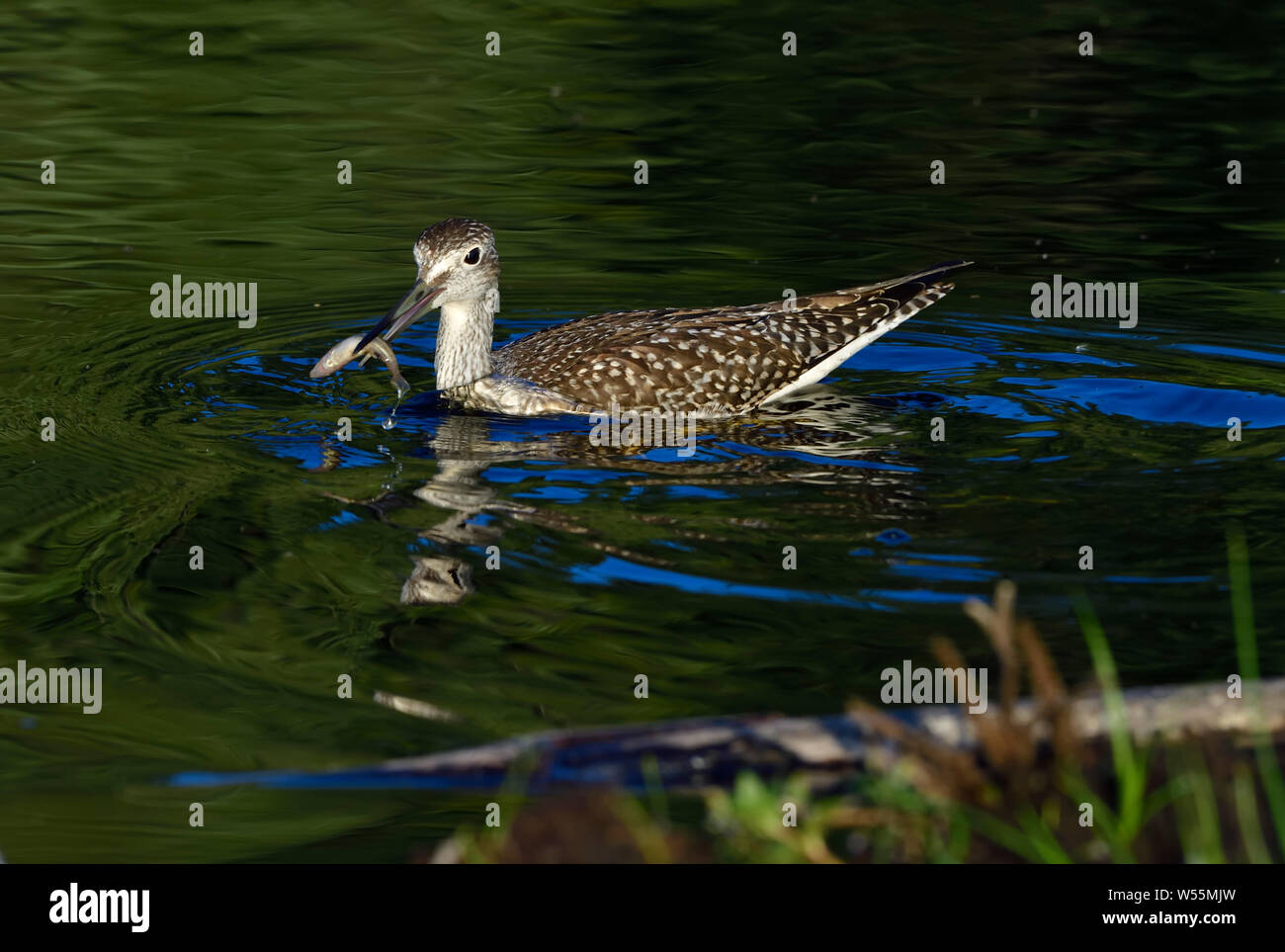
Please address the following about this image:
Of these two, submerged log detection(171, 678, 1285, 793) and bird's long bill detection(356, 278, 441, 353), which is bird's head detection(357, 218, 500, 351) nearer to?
bird's long bill detection(356, 278, 441, 353)

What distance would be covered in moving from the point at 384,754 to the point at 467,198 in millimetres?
9670

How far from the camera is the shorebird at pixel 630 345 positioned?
31.6 ft

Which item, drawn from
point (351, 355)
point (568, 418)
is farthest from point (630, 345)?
point (351, 355)

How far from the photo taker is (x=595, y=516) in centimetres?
782

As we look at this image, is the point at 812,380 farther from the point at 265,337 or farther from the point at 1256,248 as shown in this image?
the point at 1256,248

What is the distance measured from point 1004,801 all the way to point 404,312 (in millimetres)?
5971

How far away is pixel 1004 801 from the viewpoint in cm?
427

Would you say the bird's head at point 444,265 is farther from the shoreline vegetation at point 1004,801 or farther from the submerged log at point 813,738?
the shoreline vegetation at point 1004,801

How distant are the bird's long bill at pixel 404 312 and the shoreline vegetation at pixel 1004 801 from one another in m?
5.20

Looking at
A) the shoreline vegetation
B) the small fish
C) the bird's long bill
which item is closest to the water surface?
the small fish

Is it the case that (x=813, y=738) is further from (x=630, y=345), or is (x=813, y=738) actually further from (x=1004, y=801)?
(x=630, y=345)

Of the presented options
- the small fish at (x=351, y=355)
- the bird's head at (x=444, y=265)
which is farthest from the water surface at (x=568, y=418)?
the bird's head at (x=444, y=265)

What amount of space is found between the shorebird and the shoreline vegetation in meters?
5.24
